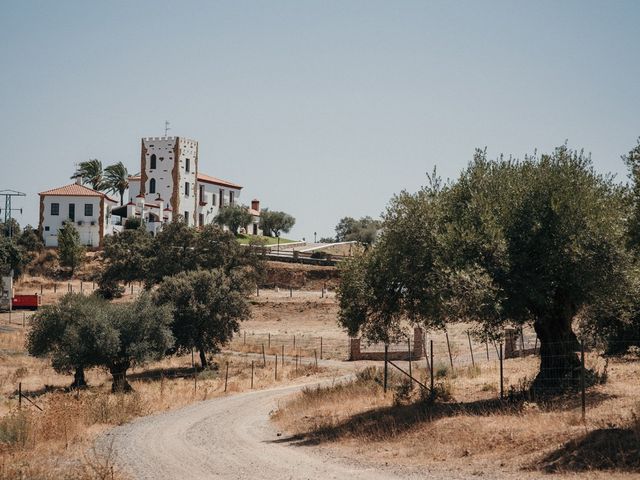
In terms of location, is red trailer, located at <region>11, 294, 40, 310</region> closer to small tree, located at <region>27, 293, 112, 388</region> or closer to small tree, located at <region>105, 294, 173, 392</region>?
small tree, located at <region>27, 293, 112, 388</region>

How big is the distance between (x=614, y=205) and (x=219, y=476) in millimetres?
14766

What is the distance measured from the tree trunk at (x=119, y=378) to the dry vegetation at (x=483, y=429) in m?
14.8

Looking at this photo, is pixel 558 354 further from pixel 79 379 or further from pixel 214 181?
pixel 214 181

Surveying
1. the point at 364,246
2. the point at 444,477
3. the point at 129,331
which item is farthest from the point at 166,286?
the point at 444,477

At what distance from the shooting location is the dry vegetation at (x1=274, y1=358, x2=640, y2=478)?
17703mm

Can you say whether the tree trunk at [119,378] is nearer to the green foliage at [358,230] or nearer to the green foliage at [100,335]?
the green foliage at [100,335]

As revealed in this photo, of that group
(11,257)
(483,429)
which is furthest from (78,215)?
(483,429)

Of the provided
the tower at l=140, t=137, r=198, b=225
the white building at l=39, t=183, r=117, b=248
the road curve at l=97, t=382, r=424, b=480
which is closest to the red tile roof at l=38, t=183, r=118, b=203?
the white building at l=39, t=183, r=117, b=248

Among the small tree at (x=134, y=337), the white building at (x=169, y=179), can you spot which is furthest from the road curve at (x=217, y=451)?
the white building at (x=169, y=179)

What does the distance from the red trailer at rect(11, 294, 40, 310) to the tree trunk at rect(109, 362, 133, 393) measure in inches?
1481

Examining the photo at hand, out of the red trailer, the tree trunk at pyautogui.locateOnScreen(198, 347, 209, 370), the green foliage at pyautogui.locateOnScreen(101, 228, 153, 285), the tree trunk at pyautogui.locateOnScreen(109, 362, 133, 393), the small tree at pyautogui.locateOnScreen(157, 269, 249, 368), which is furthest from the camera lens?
the red trailer

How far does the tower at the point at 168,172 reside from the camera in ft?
379

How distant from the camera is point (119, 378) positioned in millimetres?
45750

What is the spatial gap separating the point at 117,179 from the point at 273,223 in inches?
1177
